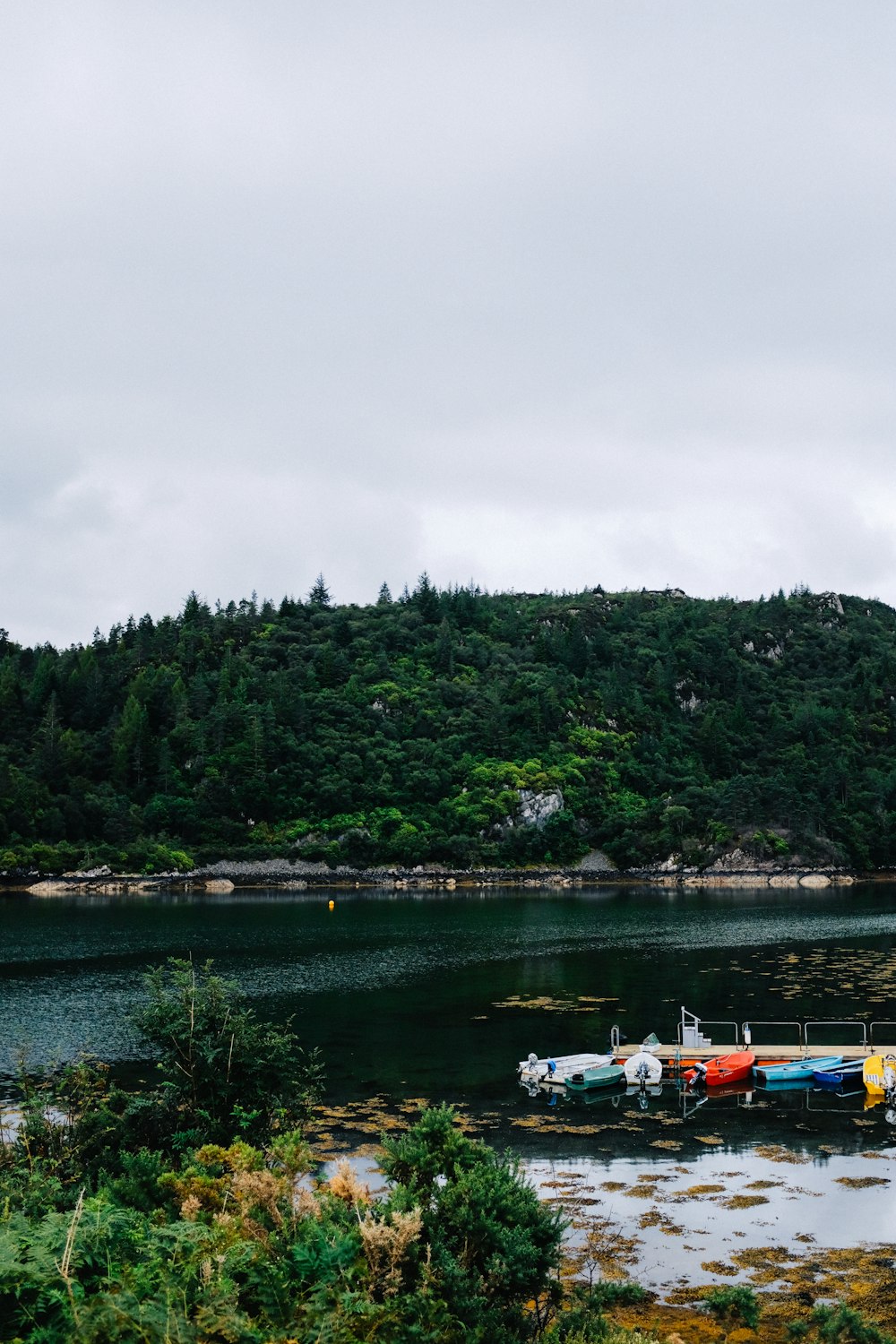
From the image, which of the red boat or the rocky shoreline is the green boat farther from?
the rocky shoreline

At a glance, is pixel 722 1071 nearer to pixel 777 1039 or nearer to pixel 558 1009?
pixel 777 1039

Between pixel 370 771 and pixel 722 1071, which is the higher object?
pixel 370 771

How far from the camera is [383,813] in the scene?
526ft

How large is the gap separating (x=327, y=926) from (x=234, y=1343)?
82.1m

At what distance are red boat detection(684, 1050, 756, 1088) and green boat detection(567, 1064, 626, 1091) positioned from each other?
7.45 feet

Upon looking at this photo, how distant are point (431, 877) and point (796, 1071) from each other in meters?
114

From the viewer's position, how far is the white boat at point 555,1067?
109 feet

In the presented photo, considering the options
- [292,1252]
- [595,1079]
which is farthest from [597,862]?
[292,1252]

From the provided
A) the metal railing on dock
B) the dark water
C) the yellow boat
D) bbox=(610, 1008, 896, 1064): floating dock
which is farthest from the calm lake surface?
bbox=(610, 1008, 896, 1064): floating dock

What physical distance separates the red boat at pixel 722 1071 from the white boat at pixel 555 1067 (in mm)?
2730

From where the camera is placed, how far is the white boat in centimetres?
3319

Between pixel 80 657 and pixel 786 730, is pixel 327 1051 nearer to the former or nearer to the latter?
pixel 80 657

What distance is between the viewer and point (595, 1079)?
109ft

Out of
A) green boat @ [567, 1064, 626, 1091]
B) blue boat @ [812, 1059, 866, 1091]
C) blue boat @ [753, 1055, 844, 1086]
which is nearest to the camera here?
green boat @ [567, 1064, 626, 1091]
